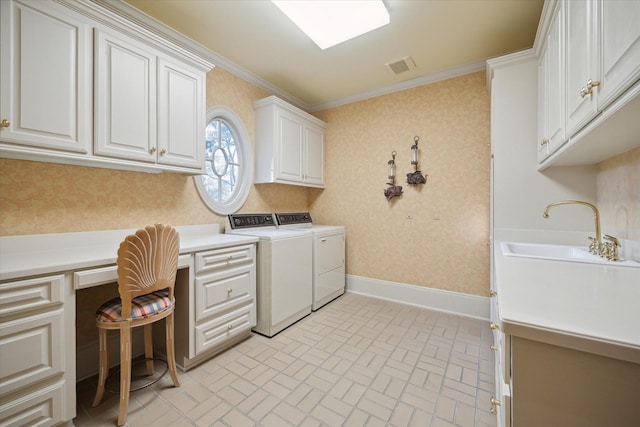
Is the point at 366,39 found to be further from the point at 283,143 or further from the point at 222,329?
the point at 222,329

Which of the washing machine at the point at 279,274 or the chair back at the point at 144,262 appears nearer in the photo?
the chair back at the point at 144,262

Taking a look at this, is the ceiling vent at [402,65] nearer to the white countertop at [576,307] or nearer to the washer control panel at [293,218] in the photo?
the washer control panel at [293,218]

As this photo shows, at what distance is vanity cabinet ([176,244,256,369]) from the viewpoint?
1842mm

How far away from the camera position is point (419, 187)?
3.09m

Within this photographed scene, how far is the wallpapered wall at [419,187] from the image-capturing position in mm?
2762

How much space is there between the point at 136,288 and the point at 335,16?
228 centimetres

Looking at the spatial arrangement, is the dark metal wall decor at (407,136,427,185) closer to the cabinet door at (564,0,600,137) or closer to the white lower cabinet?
the cabinet door at (564,0,600,137)

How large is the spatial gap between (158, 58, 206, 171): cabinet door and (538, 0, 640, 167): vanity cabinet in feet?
7.79

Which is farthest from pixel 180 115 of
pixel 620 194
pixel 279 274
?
pixel 620 194

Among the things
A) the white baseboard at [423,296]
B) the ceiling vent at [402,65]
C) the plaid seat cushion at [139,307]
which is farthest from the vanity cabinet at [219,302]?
the ceiling vent at [402,65]

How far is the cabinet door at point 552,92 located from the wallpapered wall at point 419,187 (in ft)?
2.92

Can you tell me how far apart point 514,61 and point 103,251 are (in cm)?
326

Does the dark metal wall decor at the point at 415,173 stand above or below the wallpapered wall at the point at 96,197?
above

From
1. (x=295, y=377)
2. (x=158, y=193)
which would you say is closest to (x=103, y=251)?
(x=158, y=193)
